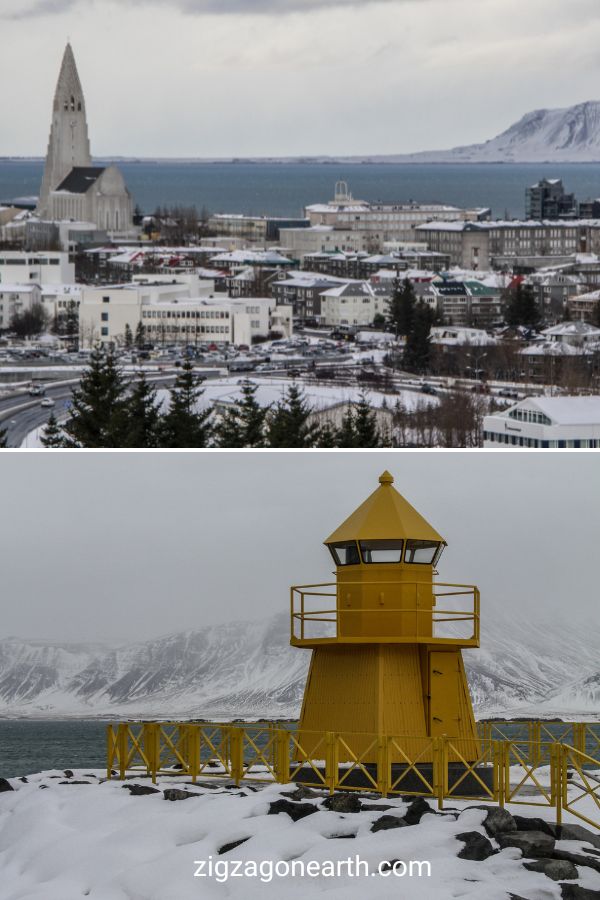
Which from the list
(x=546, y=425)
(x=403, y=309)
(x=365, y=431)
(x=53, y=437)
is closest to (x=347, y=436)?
(x=365, y=431)

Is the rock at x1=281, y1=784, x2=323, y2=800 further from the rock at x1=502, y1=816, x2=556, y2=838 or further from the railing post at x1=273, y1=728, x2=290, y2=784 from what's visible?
the rock at x1=502, y1=816, x2=556, y2=838

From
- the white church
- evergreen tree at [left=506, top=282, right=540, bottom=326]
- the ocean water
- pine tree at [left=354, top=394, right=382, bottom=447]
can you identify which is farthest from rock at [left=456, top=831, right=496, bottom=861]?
the ocean water

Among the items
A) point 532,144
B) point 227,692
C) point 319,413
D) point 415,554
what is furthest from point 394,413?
point 532,144

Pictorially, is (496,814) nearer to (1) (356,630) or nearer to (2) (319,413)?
(1) (356,630)

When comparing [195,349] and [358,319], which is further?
[358,319]

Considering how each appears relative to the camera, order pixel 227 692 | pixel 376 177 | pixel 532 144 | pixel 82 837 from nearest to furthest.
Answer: pixel 82 837, pixel 227 692, pixel 532 144, pixel 376 177

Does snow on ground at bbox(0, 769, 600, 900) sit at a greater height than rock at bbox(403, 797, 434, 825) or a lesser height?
lesser

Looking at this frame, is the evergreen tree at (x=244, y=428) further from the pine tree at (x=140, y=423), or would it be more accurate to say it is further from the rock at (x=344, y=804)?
the rock at (x=344, y=804)
